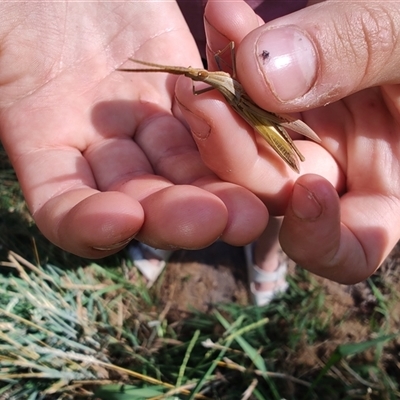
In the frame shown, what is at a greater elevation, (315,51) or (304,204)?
(315,51)

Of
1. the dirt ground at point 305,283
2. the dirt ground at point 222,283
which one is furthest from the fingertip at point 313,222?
the dirt ground at point 222,283

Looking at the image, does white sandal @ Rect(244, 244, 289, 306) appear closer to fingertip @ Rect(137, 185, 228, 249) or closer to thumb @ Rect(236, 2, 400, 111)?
fingertip @ Rect(137, 185, 228, 249)

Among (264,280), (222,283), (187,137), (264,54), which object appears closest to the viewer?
(264,54)

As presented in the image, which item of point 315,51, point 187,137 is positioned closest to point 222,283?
point 187,137

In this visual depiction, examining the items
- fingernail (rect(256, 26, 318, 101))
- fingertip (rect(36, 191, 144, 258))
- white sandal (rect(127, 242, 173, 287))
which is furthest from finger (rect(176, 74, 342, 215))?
white sandal (rect(127, 242, 173, 287))

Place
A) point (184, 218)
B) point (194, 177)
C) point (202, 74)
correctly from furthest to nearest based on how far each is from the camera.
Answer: point (194, 177) < point (202, 74) < point (184, 218)

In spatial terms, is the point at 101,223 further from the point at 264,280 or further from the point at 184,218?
the point at 264,280

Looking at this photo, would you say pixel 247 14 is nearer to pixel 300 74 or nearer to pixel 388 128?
pixel 300 74

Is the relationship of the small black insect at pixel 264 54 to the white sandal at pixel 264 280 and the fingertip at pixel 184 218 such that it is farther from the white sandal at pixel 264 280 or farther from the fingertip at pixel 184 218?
the white sandal at pixel 264 280
